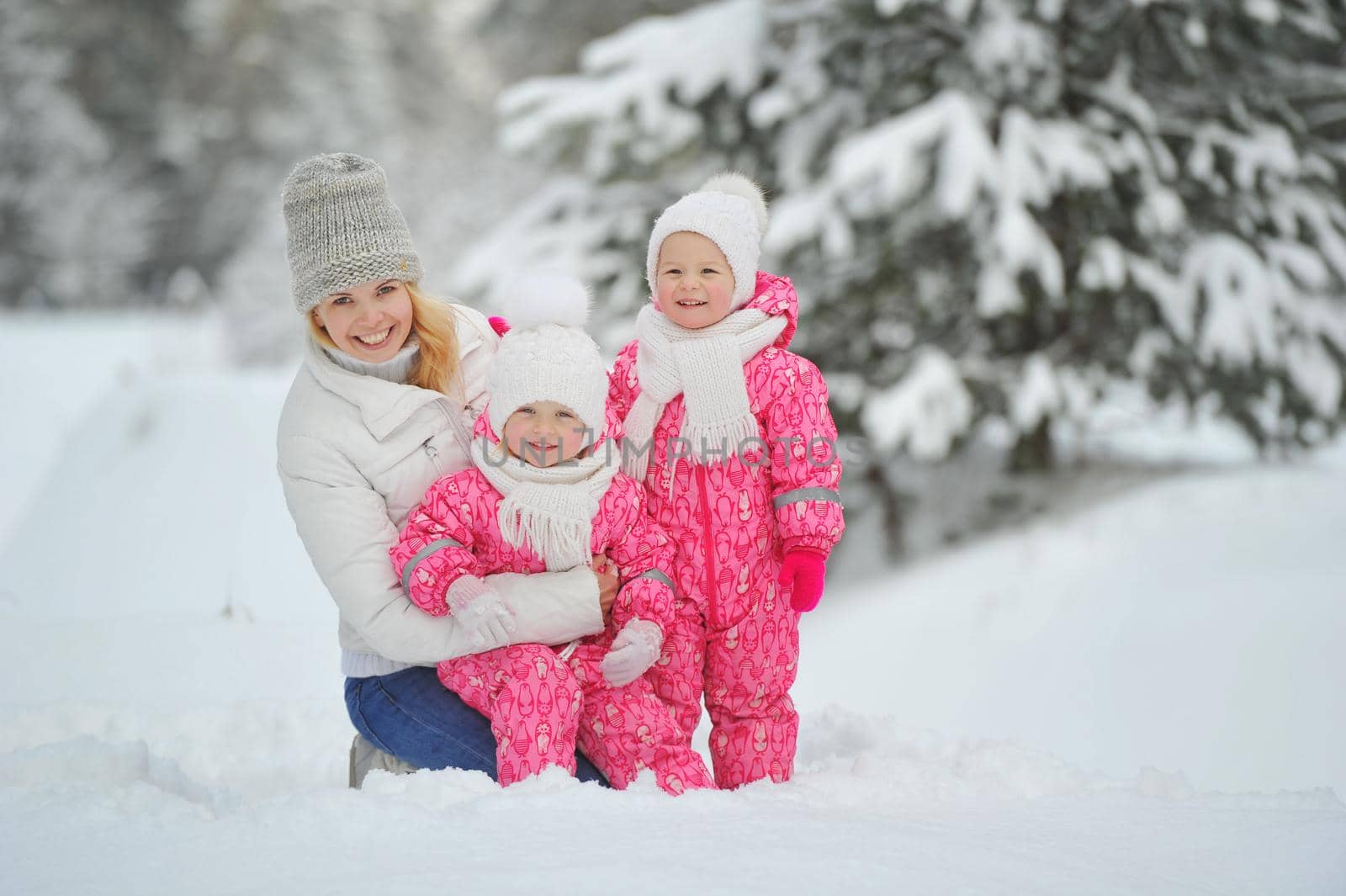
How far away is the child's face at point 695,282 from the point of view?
253cm

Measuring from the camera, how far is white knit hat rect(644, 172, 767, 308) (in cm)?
253

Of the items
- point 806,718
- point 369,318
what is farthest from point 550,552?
point 806,718

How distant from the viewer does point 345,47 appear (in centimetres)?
2084

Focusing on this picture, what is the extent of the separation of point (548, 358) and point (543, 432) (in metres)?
0.16

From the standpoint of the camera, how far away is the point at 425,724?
8.29 feet

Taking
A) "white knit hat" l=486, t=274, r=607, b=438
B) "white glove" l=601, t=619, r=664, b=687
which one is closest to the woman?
"white glove" l=601, t=619, r=664, b=687

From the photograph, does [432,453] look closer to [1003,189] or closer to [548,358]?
[548,358]

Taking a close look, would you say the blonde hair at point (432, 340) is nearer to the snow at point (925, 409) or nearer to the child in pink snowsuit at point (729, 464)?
the child in pink snowsuit at point (729, 464)

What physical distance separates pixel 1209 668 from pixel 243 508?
4848 mm

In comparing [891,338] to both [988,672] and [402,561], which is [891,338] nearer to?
[988,672]

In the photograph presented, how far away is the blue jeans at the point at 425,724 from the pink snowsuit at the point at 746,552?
0.32 meters

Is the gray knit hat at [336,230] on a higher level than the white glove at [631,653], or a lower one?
higher

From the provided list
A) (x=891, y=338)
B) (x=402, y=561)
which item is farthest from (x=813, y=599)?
(x=891, y=338)

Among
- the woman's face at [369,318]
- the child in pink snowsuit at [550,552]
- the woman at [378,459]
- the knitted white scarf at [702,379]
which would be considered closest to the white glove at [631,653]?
the child in pink snowsuit at [550,552]
